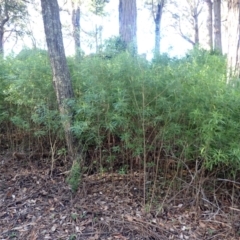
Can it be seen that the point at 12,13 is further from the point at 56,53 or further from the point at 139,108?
the point at 139,108

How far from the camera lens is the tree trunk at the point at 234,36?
323cm

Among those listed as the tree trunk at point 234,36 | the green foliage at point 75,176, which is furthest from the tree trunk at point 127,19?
the green foliage at point 75,176

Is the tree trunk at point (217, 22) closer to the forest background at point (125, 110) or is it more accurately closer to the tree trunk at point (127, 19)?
the tree trunk at point (127, 19)

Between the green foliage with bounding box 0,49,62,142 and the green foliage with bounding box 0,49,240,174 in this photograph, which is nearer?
the green foliage with bounding box 0,49,240,174

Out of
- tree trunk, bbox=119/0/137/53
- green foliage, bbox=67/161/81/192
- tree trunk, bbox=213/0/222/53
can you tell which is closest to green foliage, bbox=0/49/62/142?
green foliage, bbox=67/161/81/192

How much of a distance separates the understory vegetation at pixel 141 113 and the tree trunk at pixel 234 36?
0.18 meters

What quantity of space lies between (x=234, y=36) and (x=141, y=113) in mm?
1539

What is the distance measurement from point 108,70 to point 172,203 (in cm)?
155

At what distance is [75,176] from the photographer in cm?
324

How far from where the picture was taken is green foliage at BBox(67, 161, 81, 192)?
3.21m

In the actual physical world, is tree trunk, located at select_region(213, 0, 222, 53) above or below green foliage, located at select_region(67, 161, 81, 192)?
above

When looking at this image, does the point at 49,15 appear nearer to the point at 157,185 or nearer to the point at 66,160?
the point at 66,160

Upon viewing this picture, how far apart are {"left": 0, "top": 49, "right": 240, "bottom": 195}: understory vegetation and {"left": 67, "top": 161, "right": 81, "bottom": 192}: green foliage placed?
144mm

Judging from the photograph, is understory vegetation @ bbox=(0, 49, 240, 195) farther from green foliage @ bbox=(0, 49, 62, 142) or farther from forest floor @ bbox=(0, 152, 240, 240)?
forest floor @ bbox=(0, 152, 240, 240)
